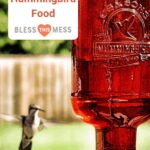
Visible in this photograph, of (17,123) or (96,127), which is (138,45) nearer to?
(96,127)

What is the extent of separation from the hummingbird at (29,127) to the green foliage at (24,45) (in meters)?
0.14

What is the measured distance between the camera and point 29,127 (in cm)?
168

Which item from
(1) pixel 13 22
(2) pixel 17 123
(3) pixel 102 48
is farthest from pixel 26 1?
(2) pixel 17 123

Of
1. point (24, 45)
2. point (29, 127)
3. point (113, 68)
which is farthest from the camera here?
point (24, 45)

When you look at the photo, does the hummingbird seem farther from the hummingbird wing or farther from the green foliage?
the green foliage

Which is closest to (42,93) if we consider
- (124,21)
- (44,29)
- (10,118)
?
(10,118)

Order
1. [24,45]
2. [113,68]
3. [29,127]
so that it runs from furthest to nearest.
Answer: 1. [24,45]
2. [29,127]
3. [113,68]

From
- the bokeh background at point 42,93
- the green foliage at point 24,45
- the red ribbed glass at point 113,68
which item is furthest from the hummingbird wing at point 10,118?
the red ribbed glass at point 113,68

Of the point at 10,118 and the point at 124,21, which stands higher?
the point at 124,21

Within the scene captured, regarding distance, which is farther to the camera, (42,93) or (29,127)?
(42,93)

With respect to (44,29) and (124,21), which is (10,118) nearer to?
(44,29)

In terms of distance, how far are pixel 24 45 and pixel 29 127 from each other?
0.20 metres

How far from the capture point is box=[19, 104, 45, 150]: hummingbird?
1.67 meters

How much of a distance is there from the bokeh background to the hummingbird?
0.11 ft
